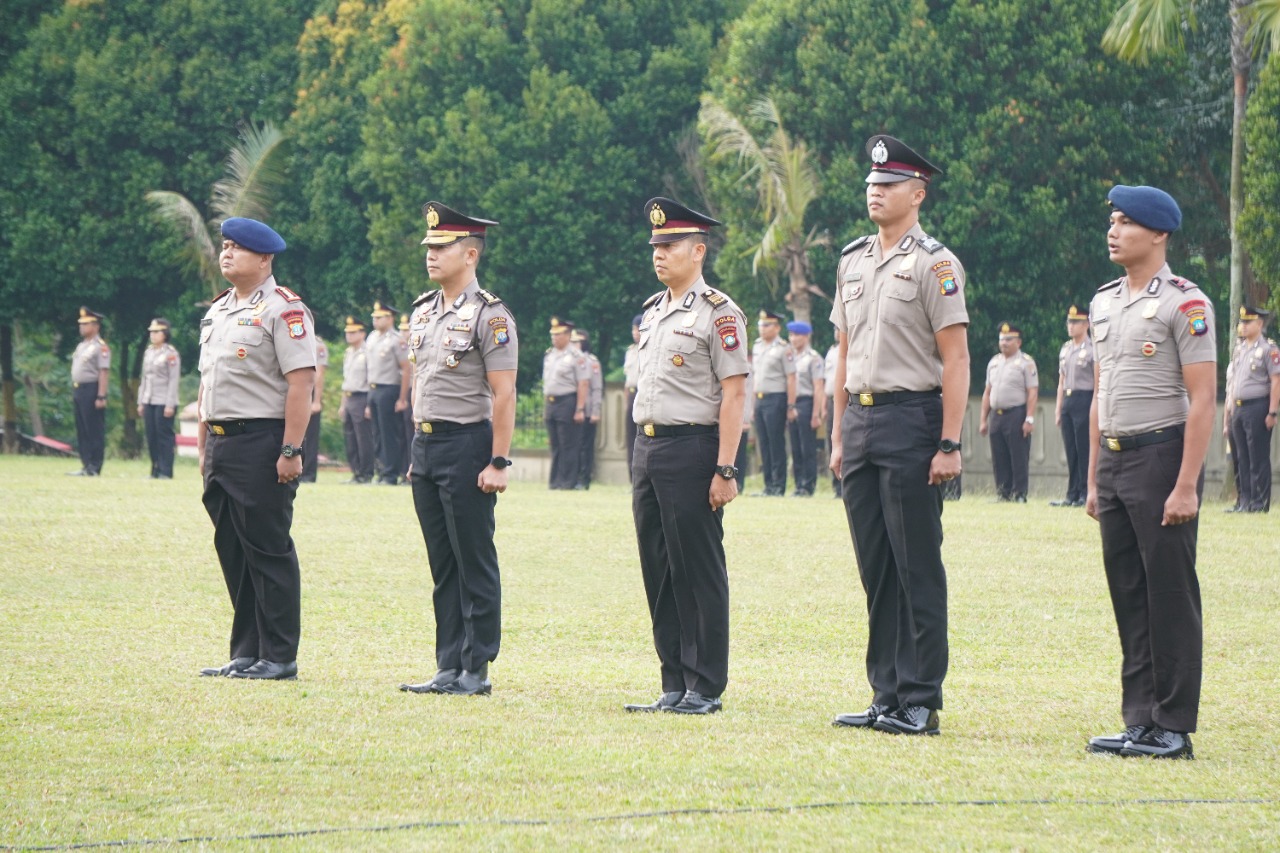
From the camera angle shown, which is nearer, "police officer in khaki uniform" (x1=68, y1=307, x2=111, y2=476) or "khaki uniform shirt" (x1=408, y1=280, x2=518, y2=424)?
"khaki uniform shirt" (x1=408, y1=280, x2=518, y2=424)

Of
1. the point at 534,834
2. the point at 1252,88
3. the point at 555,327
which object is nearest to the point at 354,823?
the point at 534,834

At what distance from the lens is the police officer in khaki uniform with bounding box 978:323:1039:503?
21156 millimetres

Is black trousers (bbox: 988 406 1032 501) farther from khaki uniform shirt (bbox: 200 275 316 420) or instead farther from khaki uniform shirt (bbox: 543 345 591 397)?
khaki uniform shirt (bbox: 200 275 316 420)

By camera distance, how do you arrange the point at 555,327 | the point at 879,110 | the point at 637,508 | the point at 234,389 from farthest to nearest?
the point at 879,110
the point at 555,327
the point at 234,389
the point at 637,508

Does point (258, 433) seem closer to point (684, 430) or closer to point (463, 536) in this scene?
point (463, 536)

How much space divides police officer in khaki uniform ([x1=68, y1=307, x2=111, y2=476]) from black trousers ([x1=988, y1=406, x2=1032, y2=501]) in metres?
11.7

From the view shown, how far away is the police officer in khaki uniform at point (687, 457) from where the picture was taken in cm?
698

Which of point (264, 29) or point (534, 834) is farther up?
point (264, 29)

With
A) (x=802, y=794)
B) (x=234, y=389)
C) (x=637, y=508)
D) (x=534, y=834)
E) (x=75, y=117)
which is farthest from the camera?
(x=75, y=117)

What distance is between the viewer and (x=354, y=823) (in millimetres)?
4832

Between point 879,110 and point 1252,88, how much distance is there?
221 inches

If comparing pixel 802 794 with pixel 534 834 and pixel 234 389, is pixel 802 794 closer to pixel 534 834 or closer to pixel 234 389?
pixel 534 834

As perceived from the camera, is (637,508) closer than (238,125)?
Yes

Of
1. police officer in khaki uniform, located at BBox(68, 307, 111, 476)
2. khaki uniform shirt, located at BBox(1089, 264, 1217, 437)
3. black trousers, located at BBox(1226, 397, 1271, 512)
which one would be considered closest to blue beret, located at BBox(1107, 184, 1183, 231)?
khaki uniform shirt, located at BBox(1089, 264, 1217, 437)
